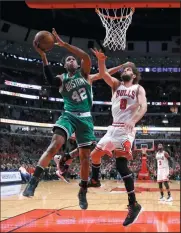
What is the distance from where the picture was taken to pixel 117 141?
215 inches

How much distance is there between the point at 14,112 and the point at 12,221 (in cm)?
3138

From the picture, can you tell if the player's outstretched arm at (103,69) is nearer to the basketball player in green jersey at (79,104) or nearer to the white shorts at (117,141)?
the basketball player in green jersey at (79,104)

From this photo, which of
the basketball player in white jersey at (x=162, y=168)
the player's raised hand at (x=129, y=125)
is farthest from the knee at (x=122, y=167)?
the basketball player in white jersey at (x=162, y=168)

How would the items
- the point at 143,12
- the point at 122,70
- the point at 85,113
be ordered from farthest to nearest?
1. the point at 143,12
2. the point at 122,70
3. the point at 85,113

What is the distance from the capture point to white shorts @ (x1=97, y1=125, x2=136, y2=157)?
17.7 ft

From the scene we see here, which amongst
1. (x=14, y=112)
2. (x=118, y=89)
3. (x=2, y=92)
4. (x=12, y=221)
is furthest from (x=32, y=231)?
(x=14, y=112)

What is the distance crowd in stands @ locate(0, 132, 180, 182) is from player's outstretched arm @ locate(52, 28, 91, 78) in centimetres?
1597

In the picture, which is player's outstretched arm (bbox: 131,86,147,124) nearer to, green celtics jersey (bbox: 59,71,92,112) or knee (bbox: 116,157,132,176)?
knee (bbox: 116,157,132,176)

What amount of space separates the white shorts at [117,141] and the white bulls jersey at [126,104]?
0.17 m

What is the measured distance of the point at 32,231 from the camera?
5.67 meters

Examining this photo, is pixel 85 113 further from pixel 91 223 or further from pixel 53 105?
pixel 53 105

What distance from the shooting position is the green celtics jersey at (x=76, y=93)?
5.43 meters

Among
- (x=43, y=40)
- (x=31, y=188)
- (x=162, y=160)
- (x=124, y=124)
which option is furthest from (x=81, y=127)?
(x=162, y=160)

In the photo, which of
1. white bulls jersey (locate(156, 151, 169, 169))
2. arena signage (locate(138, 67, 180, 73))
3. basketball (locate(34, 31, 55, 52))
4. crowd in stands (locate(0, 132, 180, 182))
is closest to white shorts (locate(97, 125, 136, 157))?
basketball (locate(34, 31, 55, 52))
